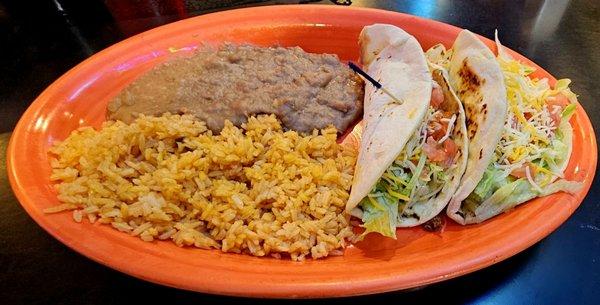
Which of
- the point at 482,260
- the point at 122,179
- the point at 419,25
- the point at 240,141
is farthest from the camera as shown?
the point at 419,25

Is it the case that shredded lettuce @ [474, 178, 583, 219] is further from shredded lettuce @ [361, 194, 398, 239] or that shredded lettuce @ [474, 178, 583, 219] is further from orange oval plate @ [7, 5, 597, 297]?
shredded lettuce @ [361, 194, 398, 239]

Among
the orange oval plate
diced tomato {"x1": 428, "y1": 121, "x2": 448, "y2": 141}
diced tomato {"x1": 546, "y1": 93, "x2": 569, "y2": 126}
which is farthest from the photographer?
diced tomato {"x1": 546, "y1": 93, "x2": 569, "y2": 126}

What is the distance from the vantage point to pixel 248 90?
6.46 ft

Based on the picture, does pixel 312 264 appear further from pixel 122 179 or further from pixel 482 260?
pixel 122 179

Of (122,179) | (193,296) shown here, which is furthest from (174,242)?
(122,179)

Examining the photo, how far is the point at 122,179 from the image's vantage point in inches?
62.4

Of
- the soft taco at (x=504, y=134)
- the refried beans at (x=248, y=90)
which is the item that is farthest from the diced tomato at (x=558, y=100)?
the refried beans at (x=248, y=90)

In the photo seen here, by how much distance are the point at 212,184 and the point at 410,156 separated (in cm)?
80

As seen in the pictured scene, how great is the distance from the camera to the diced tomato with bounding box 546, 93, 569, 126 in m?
1.82

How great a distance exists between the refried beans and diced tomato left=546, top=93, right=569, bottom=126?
0.87 meters

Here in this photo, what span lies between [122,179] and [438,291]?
1.26 m

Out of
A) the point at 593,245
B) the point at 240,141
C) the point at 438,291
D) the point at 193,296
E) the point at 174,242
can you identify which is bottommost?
the point at 593,245

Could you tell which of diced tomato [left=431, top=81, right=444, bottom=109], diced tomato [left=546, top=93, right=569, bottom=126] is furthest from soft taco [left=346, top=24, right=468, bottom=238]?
diced tomato [left=546, top=93, right=569, bottom=126]

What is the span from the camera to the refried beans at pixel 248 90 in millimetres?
1897
